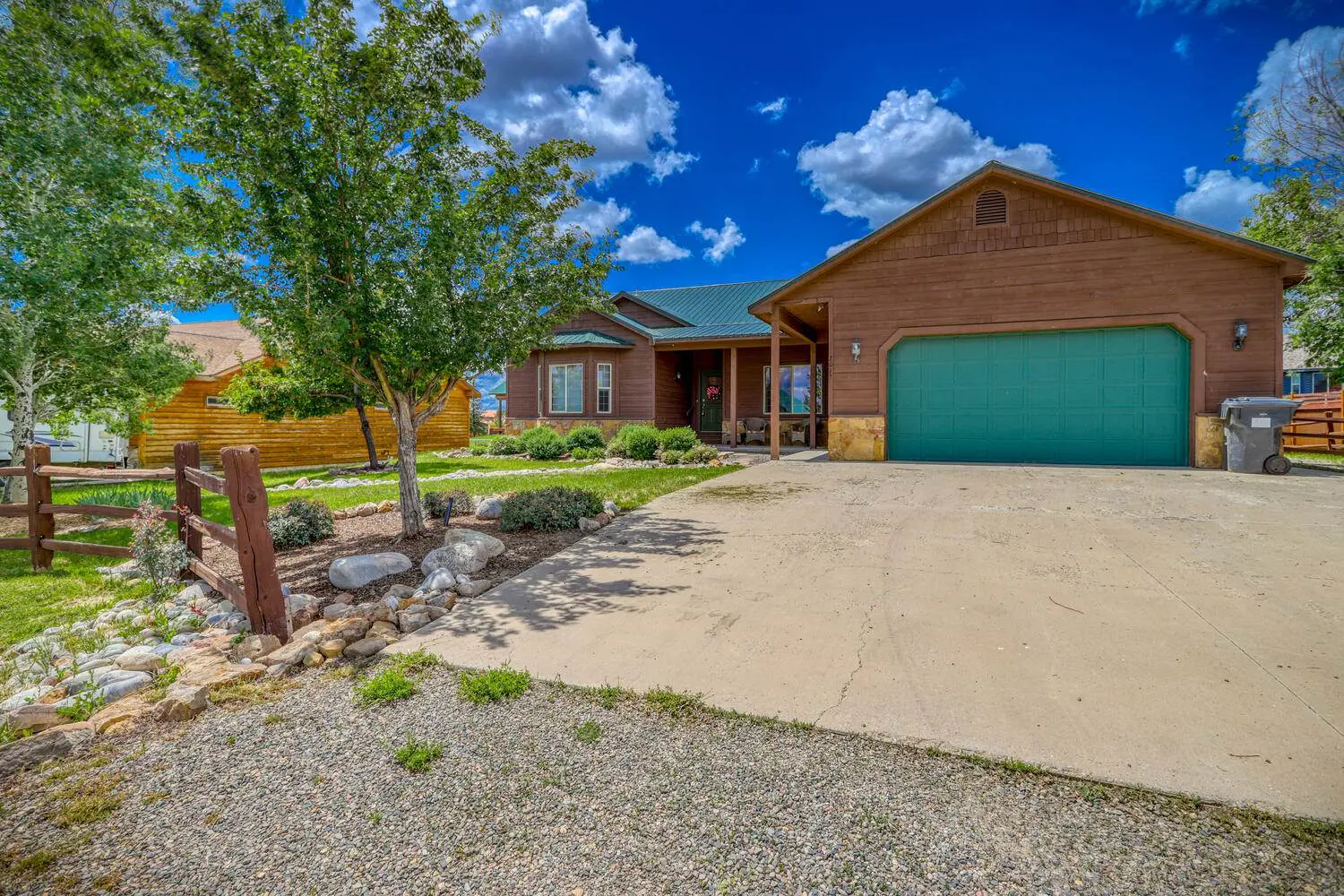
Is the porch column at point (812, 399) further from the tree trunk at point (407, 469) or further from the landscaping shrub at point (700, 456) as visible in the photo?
the tree trunk at point (407, 469)

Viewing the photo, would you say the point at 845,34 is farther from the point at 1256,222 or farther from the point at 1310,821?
the point at 1256,222

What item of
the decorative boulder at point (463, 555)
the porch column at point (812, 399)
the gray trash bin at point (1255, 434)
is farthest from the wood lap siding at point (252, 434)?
the gray trash bin at point (1255, 434)

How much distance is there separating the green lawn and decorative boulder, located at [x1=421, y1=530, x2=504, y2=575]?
2.41 meters

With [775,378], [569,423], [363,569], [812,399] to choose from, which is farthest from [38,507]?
[812,399]

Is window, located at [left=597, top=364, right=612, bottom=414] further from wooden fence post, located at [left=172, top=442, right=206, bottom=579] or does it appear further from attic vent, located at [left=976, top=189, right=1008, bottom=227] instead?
wooden fence post, located at [left=172, top=442, right=206, bottom=579]

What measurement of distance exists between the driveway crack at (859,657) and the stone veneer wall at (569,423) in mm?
14147

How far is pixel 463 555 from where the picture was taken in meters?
4.76

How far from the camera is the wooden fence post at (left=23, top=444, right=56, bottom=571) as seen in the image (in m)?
5.51

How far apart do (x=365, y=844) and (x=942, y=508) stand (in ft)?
20.8

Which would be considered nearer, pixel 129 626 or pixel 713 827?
pixel 713 827

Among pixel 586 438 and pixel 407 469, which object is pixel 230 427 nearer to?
pixel 586 438

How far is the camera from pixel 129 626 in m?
3.96

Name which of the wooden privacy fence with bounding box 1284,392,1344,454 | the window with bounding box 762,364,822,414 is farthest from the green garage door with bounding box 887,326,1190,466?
the wooden privacy fence with bounding box 1284,392,1344,454

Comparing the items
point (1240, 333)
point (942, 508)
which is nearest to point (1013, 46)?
point (1240, 333)
